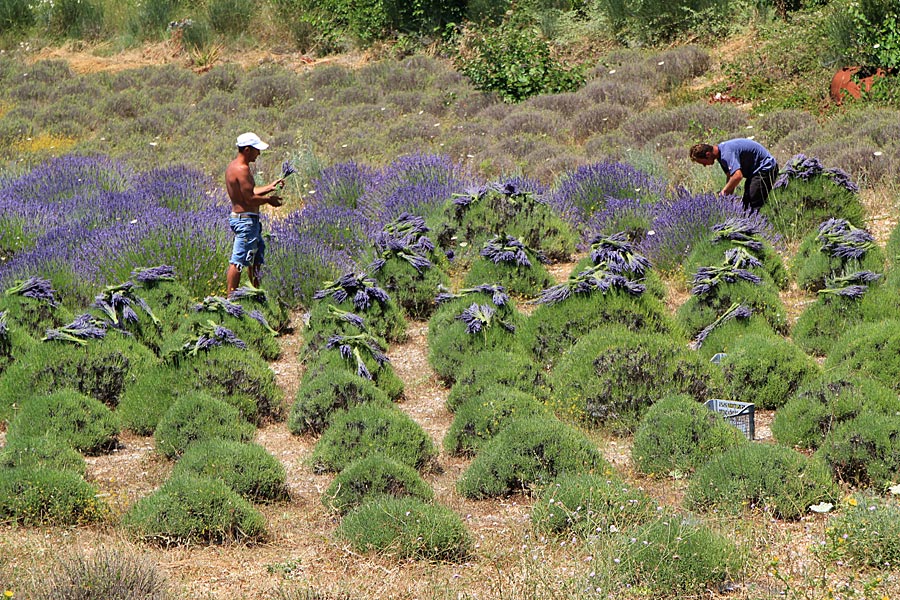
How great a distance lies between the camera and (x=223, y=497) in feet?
16.0

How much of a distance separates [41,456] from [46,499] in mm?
517

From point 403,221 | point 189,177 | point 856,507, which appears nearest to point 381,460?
point 856,507

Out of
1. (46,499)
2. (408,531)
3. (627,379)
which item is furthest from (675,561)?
(46,499)

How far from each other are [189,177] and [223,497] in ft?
26.3

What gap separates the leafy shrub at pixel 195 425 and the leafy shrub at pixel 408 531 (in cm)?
144

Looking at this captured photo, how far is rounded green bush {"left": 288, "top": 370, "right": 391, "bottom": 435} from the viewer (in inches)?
249

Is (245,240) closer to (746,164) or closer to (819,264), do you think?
(819,264)

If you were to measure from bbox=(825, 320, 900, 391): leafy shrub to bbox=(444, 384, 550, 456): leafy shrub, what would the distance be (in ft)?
6.03

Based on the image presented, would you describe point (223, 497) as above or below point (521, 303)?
above

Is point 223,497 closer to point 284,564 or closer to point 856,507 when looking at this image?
point 284,564

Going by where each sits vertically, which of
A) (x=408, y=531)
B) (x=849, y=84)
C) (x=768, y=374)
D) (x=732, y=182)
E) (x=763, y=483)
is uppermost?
(x=408, y=531)

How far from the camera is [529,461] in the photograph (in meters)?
5.28

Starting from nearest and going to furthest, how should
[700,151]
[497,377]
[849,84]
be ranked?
1. [497,377]
2. [700,151]
3. [849,84]

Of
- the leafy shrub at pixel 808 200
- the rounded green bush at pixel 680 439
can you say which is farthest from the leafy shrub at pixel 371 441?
the leafy shrub at pixel 808 200
